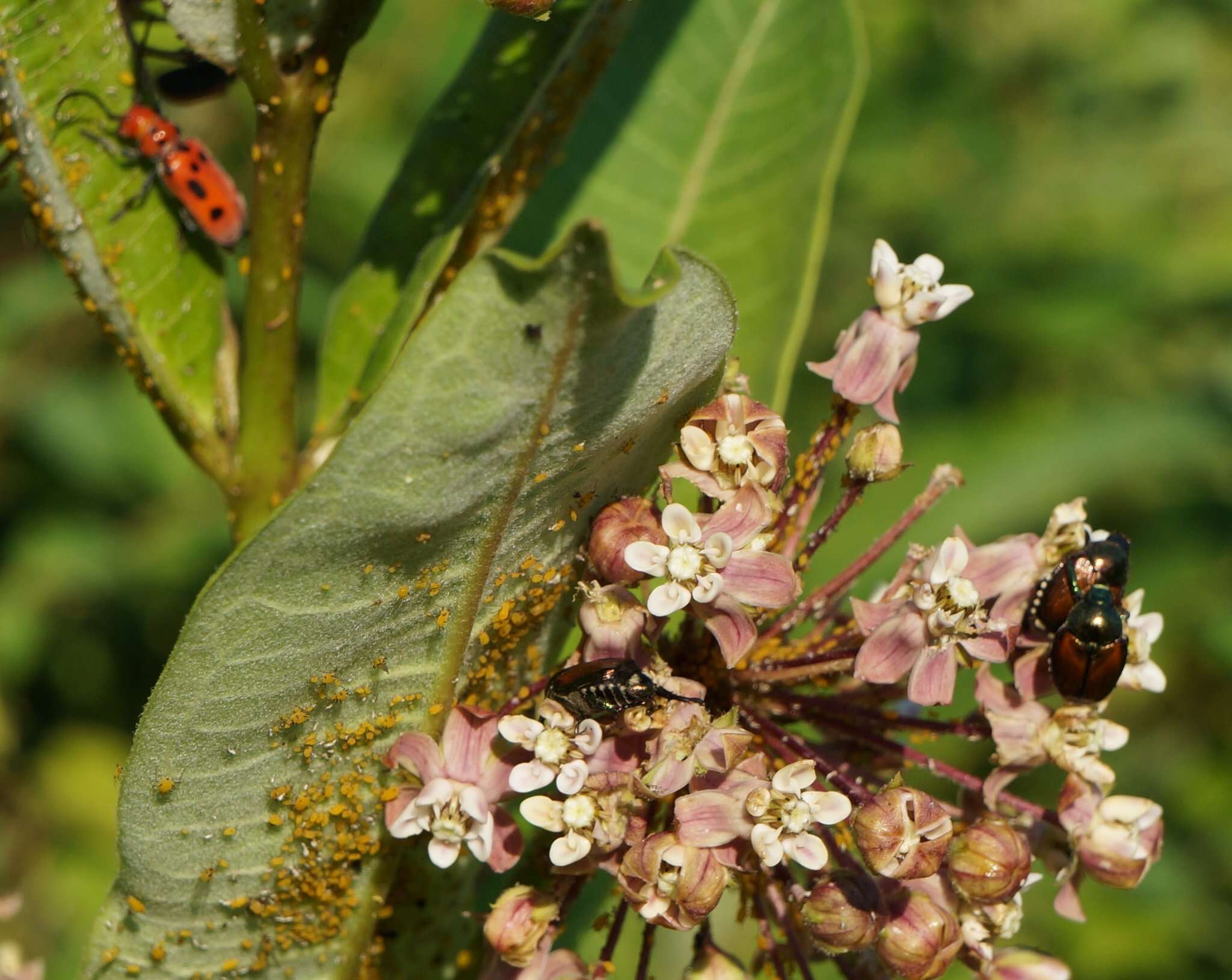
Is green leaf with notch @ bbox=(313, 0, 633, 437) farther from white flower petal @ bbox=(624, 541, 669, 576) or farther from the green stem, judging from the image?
white flower petal @ bbox=(624, 541, 669, 576)

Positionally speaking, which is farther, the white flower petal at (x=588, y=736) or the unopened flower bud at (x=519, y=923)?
the unopened flower bud at (x=519, y=923)

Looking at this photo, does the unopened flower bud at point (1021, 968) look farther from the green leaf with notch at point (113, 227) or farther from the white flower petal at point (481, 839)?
the green leaf with notch at point (113, 227)

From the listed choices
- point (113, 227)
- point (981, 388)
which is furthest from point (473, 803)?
point (981, 388)

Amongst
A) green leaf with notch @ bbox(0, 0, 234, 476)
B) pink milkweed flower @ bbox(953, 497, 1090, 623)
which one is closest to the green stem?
green leaf with notch @ bbox(0, 0, 234, 476)

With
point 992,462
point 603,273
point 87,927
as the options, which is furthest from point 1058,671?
point 87,927

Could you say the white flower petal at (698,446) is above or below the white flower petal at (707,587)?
above

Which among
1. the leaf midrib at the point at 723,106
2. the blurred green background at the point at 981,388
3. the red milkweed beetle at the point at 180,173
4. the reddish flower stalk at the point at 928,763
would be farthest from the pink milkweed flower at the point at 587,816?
the blurred green background at the point at 981,388

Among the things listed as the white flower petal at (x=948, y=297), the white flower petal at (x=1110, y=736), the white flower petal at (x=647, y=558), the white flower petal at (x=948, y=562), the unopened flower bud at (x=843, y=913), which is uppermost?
the white flower petal at (x=647, y=558)
